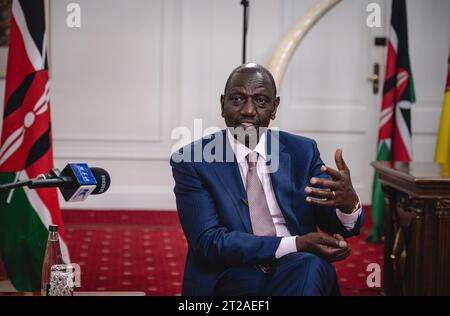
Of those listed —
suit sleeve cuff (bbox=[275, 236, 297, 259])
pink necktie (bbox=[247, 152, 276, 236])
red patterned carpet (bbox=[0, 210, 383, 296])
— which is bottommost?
red patterned carpet (bbox=[0, 210, 383, 296])

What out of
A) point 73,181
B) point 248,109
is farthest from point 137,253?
point 73,181

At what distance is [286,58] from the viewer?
5250 mm

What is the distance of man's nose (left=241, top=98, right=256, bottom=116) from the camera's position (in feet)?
7.54

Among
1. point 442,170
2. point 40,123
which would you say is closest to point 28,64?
point 40,123

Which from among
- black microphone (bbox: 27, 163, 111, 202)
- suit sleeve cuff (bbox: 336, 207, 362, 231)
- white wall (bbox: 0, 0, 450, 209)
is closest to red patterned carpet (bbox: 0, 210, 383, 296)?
white wall (bbox: 0, 0, 450, 209)

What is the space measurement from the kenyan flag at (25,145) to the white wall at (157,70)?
224 centimetres

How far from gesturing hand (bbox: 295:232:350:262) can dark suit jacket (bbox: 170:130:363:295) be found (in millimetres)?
99

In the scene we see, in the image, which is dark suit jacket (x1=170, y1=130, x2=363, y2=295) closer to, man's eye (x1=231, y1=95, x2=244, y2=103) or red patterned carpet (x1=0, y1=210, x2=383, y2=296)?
man's eye (x1=231, y1=95, x2=244, y2=103)

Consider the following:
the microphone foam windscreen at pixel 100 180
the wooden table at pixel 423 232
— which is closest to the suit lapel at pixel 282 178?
the microphone foam windscreen at pixel 100 180

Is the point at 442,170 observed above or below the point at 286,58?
below

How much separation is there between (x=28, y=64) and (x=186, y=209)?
5.79ft

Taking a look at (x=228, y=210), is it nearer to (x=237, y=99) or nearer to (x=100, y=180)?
(x=237, y=99)
